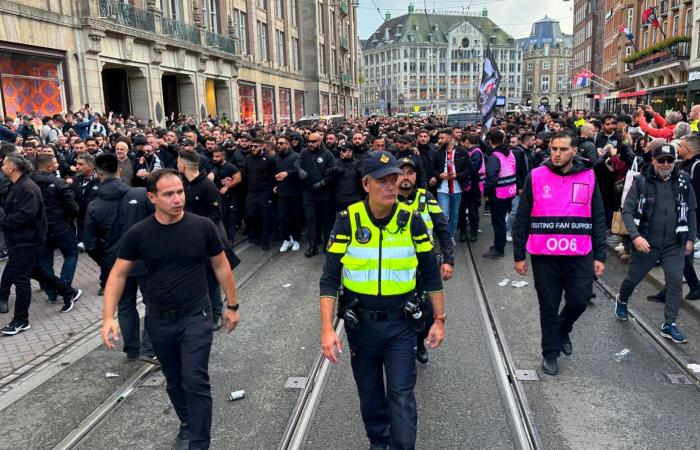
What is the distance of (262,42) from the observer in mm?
40094

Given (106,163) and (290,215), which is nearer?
(106,163)

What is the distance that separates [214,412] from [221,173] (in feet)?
20.3

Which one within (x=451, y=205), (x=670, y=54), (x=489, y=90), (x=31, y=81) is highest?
(x=670, y=54)

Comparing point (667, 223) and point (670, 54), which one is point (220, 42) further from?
point (670, 54)

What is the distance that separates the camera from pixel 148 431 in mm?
4328

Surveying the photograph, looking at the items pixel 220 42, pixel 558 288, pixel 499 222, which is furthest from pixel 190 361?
pixel 220 42

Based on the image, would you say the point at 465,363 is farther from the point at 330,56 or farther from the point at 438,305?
the point at 330,56

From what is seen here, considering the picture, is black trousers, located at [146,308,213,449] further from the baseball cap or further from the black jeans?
the baseball cap

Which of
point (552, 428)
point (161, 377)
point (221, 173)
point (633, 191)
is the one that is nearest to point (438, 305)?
point (552, 428)

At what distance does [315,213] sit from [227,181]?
166 cm

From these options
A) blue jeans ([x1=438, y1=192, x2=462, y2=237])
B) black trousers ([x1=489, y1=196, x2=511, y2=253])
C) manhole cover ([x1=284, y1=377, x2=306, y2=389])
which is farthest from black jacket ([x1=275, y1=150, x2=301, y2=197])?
manhole cover ([x1=284, y1=377, x2=306, y2=389])

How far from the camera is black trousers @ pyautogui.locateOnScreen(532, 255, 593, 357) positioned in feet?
16.2

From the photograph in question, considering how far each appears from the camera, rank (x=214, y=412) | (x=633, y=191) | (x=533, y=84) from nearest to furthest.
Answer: (x=214, y=412), (x=633, y=191), (x=533, y=84)

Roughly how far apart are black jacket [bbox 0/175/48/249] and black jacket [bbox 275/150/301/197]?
177 inches
